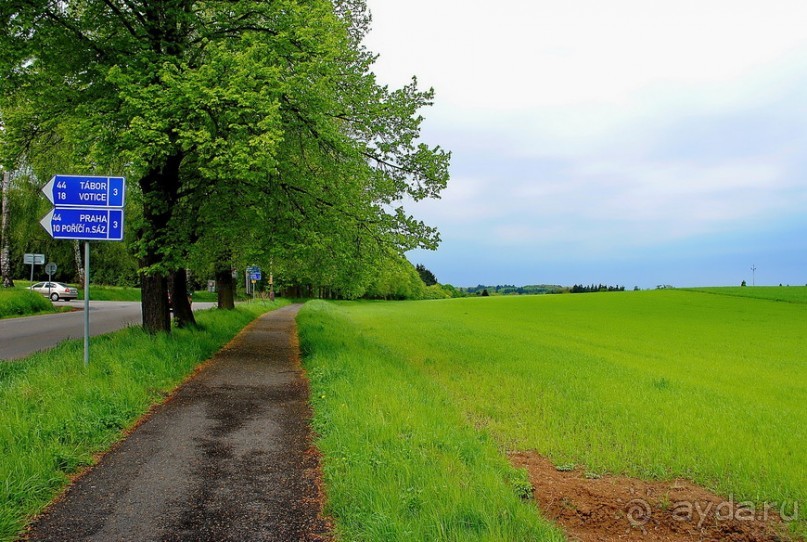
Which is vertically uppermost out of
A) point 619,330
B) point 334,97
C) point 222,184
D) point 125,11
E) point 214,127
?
point 125,11

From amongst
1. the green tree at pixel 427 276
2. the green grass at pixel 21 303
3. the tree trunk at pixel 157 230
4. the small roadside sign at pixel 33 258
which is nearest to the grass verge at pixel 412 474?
the tree trunk at pixel 157 230

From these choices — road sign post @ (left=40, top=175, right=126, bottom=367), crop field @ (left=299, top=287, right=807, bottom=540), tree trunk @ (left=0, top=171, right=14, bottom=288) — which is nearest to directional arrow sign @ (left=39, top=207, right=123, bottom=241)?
road sign post @ (left=40, top=175, right=126, bottom=367)

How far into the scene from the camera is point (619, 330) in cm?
2861

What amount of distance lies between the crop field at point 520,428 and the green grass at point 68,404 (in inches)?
96.8

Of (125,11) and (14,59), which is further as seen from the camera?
(125,11)

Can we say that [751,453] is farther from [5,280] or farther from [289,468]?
[5,280]

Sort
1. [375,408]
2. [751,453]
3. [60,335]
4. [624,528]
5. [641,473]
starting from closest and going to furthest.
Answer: [624,528], [641,473], [751,453], [375,408], [60,335]

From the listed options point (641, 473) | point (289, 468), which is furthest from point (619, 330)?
point (289, 468)

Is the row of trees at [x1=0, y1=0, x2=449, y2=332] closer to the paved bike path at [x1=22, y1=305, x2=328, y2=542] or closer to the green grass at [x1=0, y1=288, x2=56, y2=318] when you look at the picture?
A: the paved bike path at [x1=22, y1=305, x2=328, y2=542]

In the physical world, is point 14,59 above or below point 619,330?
above

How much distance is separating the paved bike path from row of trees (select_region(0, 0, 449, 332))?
4396 mm

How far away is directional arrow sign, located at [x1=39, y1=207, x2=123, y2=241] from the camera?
29.8 feet

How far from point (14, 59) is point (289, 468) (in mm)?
10879

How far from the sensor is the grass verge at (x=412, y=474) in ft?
12.9
